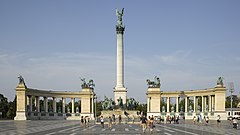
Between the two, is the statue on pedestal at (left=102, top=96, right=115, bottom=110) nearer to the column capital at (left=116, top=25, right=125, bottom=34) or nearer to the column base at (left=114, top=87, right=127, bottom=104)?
the column base at (left=114, top=87, right=127, bottom=104)

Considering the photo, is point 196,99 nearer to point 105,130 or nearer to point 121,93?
point 121,93

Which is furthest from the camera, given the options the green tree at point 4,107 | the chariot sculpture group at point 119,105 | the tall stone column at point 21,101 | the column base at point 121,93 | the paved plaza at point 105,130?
the green tree at point 4,107

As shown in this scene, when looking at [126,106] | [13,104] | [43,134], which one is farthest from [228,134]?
[13,104]

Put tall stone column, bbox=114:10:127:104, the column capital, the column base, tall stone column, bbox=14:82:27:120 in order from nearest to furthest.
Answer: tall stone column, bbox=14:82:27:120
the column base
tall stone column, bbox=114:10:127:104
the column capital

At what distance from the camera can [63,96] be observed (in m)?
102

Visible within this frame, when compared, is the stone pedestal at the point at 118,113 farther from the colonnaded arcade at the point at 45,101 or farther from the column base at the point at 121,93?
the colonnaded arcade at the point at 45,101

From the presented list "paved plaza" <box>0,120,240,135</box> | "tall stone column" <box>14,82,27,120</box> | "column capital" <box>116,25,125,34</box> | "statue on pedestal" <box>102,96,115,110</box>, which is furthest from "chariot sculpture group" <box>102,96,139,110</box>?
"paved plaza" <box>0,120,240,135</box>

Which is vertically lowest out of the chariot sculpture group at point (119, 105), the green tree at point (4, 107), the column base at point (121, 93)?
the green tree at point (4, 107)

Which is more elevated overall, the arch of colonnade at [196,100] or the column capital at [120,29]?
the column capital at [120,29]

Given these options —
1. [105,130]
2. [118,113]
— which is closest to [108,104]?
[118,113]

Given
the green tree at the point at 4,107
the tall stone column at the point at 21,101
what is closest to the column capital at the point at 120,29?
the tall stone column at the point at 21,101

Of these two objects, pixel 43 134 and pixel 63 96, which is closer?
pixel 43 134

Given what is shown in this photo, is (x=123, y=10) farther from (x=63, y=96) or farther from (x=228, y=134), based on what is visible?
(x=228, y=134)

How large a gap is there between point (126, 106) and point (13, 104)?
133 ft
